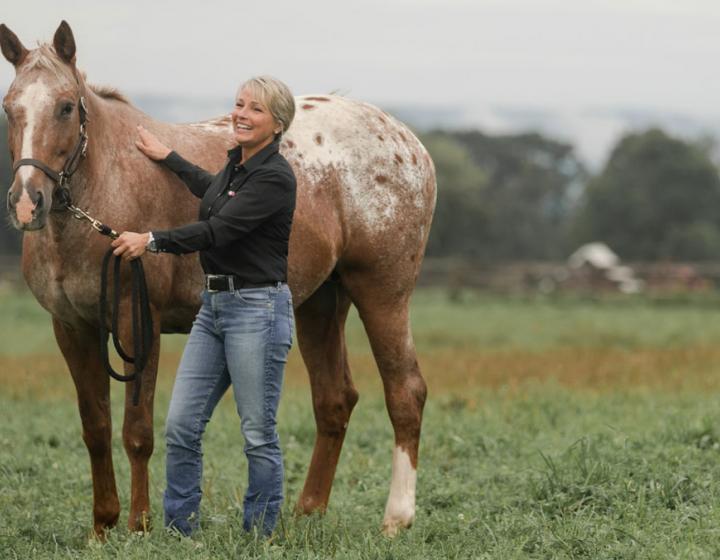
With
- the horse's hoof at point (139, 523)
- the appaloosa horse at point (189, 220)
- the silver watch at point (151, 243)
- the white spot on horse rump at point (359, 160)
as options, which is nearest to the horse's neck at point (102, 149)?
the appaloosa horse at point (189, 220)

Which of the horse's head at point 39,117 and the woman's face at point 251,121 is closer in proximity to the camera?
the horse's head at point 39,117

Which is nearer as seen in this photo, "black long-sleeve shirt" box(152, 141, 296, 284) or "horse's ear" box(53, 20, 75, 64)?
"black long-sleeve shirt" box(152, 141, 296, 284)

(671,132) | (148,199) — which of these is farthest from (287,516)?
(671,132)

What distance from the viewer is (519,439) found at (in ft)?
26.7

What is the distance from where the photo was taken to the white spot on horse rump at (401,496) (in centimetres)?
603

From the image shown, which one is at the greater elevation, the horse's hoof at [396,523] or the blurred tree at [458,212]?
the horse's hoof at [396,523]

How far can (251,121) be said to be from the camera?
16.4ft

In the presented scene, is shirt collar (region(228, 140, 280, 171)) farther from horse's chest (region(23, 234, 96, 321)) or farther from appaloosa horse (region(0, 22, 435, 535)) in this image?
horse's chest (region(23, 234, 96, 321))

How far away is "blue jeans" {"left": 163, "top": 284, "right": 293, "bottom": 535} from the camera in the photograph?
16.5 ft

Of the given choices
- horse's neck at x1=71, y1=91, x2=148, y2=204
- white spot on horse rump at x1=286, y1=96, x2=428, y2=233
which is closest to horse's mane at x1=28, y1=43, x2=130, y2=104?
horse's neck at x1=71, y1=91, x2=148, y2=204

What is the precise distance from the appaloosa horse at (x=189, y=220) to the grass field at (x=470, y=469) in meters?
0.44

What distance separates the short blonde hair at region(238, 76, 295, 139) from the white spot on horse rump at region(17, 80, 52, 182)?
2.92 ft

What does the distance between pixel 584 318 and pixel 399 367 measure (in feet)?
57.2

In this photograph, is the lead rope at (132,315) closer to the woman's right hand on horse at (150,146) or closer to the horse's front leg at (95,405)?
the horse's front leg at (95,405)
